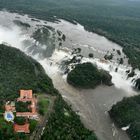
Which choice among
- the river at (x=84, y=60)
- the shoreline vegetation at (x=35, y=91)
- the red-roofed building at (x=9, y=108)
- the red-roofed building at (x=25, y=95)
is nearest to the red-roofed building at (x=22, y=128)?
the shoreline vegetation at (x=35, y=91)

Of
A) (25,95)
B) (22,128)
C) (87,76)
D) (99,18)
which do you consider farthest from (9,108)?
(99,18)

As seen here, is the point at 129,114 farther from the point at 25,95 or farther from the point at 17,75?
the point at 17,75

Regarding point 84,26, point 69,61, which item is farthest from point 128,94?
point 84,26

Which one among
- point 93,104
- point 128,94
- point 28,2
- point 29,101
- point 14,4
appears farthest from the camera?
point 28,2

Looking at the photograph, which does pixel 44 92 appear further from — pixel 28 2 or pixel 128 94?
pixel 28 2

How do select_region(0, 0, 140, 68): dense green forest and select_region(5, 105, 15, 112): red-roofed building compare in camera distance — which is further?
A: select_region(0, 0, 140, 68): dense green forest

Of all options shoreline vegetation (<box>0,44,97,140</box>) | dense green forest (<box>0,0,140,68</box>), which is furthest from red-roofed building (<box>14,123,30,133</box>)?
dense green forest (<box>0,0,140,68</box>)

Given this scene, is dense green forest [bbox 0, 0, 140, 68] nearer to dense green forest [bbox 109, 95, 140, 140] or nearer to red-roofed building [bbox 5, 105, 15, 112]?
dense green forest [bbox 109, 95, 140, 140]
